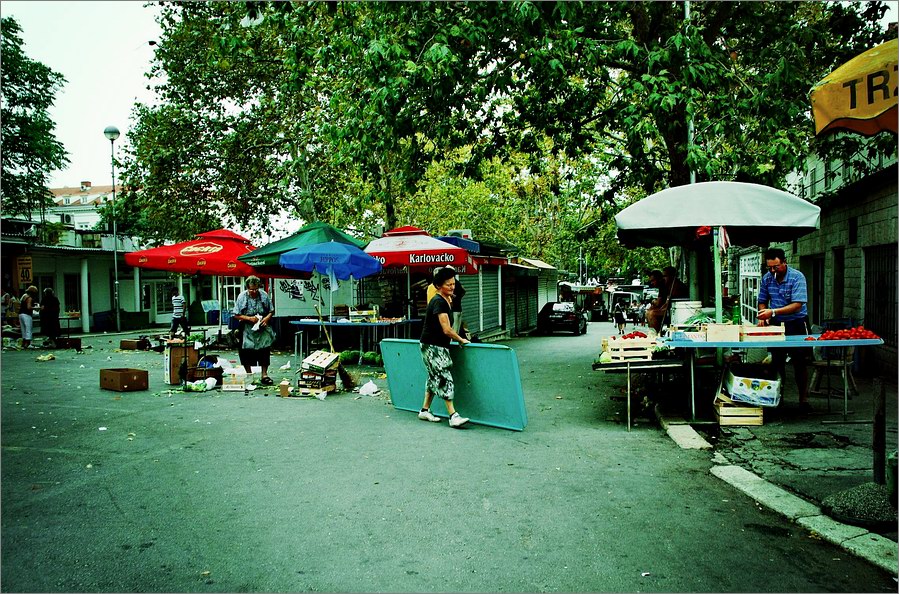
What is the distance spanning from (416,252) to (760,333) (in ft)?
27.2

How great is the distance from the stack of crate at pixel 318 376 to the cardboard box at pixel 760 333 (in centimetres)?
603

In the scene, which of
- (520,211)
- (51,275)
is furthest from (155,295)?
(520,211)

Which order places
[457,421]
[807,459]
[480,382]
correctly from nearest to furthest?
[807,459] → [457,421] → [480,382]

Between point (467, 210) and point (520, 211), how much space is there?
5331 millimetres

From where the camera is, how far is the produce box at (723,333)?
747 cm

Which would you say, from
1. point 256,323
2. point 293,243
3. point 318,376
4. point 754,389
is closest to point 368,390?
point 318,376

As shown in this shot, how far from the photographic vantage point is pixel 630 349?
808 centimetres

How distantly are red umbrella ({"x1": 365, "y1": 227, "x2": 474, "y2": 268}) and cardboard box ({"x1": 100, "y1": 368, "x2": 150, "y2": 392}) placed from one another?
17.8 ft

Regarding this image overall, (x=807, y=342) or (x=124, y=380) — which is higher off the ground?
(x=807, y=342)

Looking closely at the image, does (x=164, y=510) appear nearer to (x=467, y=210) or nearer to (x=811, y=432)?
(x=811, y=432)

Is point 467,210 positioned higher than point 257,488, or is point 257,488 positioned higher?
point 467,210

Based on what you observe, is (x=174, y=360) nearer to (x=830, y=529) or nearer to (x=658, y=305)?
(x=658, y=305)

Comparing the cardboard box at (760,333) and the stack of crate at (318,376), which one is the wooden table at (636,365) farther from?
the stack of crate at (318,376)

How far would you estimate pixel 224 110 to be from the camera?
21578 mm
